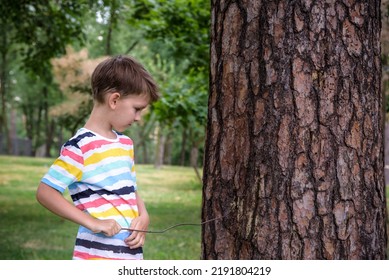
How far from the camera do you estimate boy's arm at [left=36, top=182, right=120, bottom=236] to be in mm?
2154

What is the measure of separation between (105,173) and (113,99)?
282 millimetres

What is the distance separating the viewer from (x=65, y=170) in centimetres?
217

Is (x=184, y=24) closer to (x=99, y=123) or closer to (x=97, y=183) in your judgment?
(x=99, y=123)

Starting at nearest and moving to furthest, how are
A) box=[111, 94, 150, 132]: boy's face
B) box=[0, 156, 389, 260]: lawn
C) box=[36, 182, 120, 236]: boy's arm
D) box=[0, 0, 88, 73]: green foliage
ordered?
box=[36, 182, 120, 236]: boy's arm, box=[111, 94, 150, 132]: boy's face, box=[0, 156, 389, 260]: lawn, box=[0, 0, 88, 73]: green foliage

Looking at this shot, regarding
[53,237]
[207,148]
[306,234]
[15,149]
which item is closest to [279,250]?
[306,234]

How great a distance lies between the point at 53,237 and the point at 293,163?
6015 mm

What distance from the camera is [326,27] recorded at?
221cm

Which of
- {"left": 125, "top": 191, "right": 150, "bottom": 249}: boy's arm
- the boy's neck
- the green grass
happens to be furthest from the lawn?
the boy's neck

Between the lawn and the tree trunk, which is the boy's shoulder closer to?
the tree trunk

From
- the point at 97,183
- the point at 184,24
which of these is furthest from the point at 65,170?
the point at 184,24

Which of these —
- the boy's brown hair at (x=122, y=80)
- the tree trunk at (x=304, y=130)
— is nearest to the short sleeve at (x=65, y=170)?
the boy's brown hair at (x=122, y=80)

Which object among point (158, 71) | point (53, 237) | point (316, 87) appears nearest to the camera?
point (316, 87)

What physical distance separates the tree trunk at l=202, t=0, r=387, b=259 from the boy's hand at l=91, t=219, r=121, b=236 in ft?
1.53
